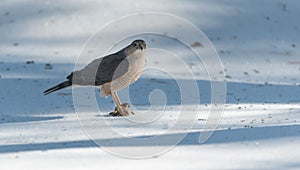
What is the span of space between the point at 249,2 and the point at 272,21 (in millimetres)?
503

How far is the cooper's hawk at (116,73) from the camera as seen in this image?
6582 mm

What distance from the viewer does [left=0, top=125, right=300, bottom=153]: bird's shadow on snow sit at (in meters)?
5.40

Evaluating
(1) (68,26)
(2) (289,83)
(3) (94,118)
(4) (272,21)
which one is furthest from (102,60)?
(4) (272,21)

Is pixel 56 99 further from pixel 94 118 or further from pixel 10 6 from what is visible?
pixel 10 6

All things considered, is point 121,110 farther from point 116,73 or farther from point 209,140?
point 209,140

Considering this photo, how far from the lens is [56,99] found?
754 centimetres

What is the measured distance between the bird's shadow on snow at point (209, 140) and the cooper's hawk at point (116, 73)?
95cm

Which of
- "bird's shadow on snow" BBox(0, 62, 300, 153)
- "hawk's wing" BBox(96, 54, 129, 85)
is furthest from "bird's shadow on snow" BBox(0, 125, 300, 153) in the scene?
"hawk's wing" BBox(96, 54, 129, 85)

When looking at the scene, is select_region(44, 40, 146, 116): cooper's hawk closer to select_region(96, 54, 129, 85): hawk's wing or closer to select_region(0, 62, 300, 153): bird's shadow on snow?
select_region(96, 54, 129, 85): hawk's wing

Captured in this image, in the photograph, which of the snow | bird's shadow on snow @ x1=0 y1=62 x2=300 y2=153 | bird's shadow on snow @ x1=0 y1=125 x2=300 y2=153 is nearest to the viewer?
the snow

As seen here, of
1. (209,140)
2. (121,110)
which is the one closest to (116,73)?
(121,110)

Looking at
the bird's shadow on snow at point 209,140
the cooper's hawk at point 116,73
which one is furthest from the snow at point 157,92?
the cooper's hawk at point 116,73

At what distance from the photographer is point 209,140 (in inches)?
219

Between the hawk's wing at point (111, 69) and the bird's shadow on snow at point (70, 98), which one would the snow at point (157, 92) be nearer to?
the bird's shadow on snow at point (70, 98)
